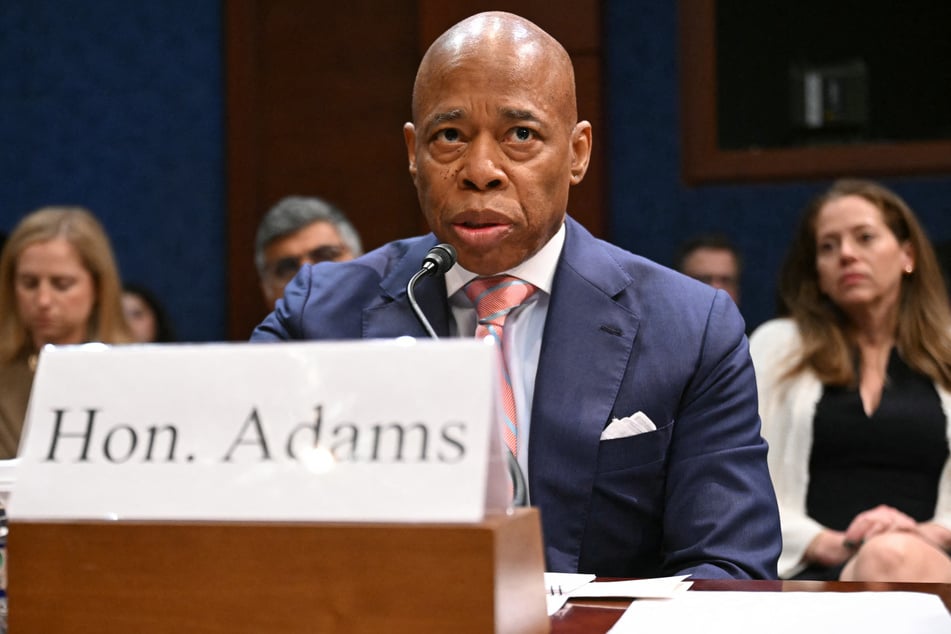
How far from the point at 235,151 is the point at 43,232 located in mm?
1308

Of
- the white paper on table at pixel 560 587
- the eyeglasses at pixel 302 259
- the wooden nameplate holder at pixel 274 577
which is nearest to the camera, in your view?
the wooden nameplate holder at pixel 274 577

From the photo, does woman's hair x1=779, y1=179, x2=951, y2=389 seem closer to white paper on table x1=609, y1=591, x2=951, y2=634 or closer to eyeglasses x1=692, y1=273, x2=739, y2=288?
eyeglasses x1=692, y1=273, x2=739, y2=288

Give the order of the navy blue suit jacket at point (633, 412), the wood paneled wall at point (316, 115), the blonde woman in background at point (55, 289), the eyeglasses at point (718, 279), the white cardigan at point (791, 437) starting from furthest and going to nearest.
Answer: the wood paneled wall at point (316, 115), the eyeglasses at point (718, 279), the blonde woman in background at point (55, 289), the white cardigan at point (791, 437), the navy blue suit jacket at point (633, 412)

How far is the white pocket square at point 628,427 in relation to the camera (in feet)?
4.46

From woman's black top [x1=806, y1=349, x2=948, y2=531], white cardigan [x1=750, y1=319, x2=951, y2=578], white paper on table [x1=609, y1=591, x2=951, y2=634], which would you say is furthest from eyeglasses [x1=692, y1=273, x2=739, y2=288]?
white paper on table [x1=609, y1=591, x2=951, y2=634]

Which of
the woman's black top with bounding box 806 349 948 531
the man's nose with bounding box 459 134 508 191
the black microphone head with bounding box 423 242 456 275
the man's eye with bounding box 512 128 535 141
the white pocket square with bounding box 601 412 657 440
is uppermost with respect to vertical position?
the man's eye with bounding box 512 128 535 141

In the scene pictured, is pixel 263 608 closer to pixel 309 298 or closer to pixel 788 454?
pixel 309 298

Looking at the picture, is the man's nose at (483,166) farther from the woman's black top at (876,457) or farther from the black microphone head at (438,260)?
the woman's black top at (876,457)

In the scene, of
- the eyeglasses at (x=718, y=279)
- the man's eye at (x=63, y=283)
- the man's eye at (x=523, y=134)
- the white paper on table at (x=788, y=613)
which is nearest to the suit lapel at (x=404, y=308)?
the man's eye at (x=523, y=134)

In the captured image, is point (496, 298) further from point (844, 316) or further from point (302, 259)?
point (302, 259)

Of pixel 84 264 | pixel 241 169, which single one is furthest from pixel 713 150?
pixel 84 264

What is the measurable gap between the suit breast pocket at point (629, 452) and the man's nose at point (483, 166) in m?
0.33

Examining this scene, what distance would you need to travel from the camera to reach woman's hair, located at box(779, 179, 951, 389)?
2.71 meters

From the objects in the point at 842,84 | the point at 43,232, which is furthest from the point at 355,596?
the point at 842,84
